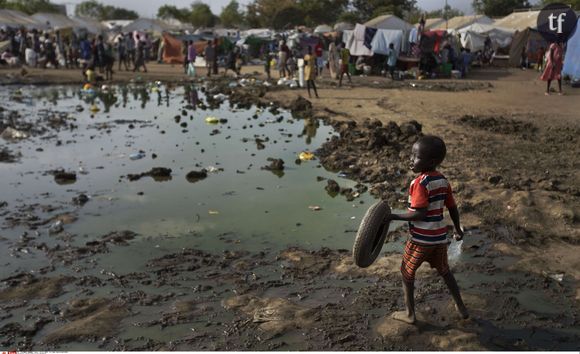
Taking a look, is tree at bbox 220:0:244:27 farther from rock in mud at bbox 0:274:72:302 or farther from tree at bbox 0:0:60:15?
rock in mud at bbox 0:274:72:302

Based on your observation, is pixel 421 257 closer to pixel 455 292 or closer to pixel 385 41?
pixel 455 292

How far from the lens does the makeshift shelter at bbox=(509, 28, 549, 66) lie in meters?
26.0

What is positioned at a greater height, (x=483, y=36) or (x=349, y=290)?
(x=483, y=36)

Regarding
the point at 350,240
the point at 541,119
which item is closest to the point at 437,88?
the point at 541,119

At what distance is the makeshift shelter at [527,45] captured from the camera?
26.0 meters

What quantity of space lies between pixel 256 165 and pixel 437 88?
11187 millimetres

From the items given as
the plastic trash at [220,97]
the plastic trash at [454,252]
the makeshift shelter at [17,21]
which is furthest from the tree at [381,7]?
the plastic trash at [454,252]

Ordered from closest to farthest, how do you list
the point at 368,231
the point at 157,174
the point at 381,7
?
the point at 368,231 < the point at 157,174 < the point at 381,7

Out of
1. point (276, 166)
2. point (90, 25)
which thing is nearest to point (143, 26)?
point (90, 25)

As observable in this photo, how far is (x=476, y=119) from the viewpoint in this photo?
10930mm

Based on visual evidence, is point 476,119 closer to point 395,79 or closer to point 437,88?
point 437,88

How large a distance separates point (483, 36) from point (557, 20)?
45.7ft

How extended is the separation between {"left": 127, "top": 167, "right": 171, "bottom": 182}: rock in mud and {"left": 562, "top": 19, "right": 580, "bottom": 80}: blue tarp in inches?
591

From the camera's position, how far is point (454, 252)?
4.93 metres
